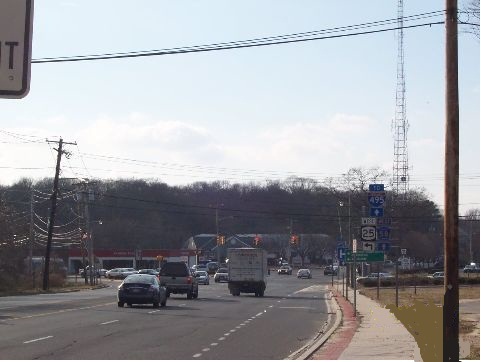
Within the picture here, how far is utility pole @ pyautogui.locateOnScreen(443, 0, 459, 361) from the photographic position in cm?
1240

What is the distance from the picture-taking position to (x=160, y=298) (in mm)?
36219

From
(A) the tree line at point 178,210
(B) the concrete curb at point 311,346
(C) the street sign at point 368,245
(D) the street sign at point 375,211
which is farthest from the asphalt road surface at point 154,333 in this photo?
(A) the tree line at point 178,210

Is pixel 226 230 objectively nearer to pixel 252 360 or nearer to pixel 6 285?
pixel 6 285

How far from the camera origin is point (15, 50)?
13.2 feet

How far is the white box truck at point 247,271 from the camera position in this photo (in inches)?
2122

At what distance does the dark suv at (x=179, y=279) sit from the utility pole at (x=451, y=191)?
A: 3387cm

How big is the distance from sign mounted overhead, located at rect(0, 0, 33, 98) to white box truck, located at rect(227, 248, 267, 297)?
4995 centimetres

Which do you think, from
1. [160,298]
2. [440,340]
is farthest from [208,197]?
[440,340]

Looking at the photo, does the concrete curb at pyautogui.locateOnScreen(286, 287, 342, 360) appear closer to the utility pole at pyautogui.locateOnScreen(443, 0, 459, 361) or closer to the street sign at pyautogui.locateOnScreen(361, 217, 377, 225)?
the utility pole at pyautogui.locateOnScreen(443, 0, 459, 361)

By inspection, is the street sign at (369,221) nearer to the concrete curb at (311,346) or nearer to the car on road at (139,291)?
the concrete curb at (311,346)

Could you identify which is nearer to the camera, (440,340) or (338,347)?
(440,340)

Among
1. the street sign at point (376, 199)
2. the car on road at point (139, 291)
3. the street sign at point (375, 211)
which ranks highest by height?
the street sign at point (376, 199)

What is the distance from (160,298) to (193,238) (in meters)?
106

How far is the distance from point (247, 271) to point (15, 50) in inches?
1987
